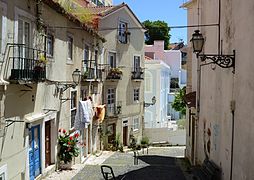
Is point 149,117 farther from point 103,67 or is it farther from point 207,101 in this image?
point 207,101

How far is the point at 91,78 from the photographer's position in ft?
63.6

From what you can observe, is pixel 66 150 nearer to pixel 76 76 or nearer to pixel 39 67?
pixel 76 76

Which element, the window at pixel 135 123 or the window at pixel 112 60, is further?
the window at pixel 135 123

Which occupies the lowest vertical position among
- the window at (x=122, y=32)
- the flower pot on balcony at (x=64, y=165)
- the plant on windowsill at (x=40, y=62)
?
the flower pot on balcony at (x=64, y=165)

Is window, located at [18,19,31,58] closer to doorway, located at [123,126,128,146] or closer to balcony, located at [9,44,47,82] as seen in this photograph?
balcony, located at [9,44,47,82]

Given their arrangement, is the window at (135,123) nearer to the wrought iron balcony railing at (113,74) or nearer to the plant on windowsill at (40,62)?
the wrought iron balcony railing at (113,74)

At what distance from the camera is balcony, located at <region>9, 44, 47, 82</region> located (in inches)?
380

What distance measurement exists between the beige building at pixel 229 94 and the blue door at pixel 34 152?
568 cm

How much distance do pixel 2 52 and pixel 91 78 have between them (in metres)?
10.3

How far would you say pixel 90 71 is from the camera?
19.4m

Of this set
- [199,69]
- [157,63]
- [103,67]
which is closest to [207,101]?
[199,69]

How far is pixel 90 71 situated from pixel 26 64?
360 inches

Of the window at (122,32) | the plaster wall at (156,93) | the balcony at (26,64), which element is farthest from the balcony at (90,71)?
the plaster wall at (156,93)

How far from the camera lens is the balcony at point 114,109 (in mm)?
25453
